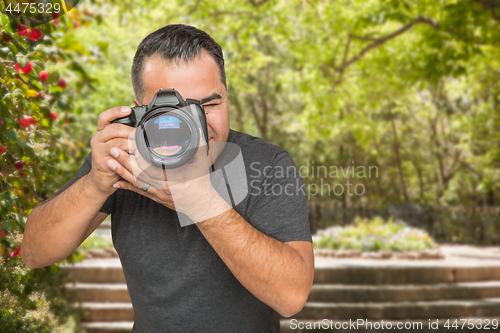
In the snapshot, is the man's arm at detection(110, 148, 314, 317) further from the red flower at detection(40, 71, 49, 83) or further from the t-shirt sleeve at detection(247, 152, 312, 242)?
the red flower at detection(40, 71, 49, 83)

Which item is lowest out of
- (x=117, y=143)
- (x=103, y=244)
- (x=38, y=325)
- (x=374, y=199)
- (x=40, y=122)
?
(x=374, y=199)

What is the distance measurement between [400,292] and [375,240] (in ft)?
5.86

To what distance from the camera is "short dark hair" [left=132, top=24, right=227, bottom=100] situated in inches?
50.2

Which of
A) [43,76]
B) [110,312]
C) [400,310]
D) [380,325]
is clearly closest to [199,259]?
[43,76]

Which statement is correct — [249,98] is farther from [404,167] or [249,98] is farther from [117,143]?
[117,143]

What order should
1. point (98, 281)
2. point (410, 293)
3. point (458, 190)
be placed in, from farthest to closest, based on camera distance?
point (458, 190), point (410, 293), point (98, 281)

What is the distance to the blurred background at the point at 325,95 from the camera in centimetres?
151

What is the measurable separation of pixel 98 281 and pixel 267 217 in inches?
199

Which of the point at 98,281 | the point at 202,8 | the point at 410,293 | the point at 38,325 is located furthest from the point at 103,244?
the point at 38,325

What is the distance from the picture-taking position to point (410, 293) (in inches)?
241

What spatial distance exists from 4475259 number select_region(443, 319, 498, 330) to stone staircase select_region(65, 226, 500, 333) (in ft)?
0.20

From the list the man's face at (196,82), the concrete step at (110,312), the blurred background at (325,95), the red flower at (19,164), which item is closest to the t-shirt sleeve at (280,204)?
the man's face at (196,82)

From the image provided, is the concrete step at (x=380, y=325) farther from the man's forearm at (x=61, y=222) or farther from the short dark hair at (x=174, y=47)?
the short dark hair at (x=174, y=47)

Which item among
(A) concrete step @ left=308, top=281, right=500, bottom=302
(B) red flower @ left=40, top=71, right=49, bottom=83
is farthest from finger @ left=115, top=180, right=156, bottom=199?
(A) concrete step @ left=308, top=281, right=500, bottom=302
